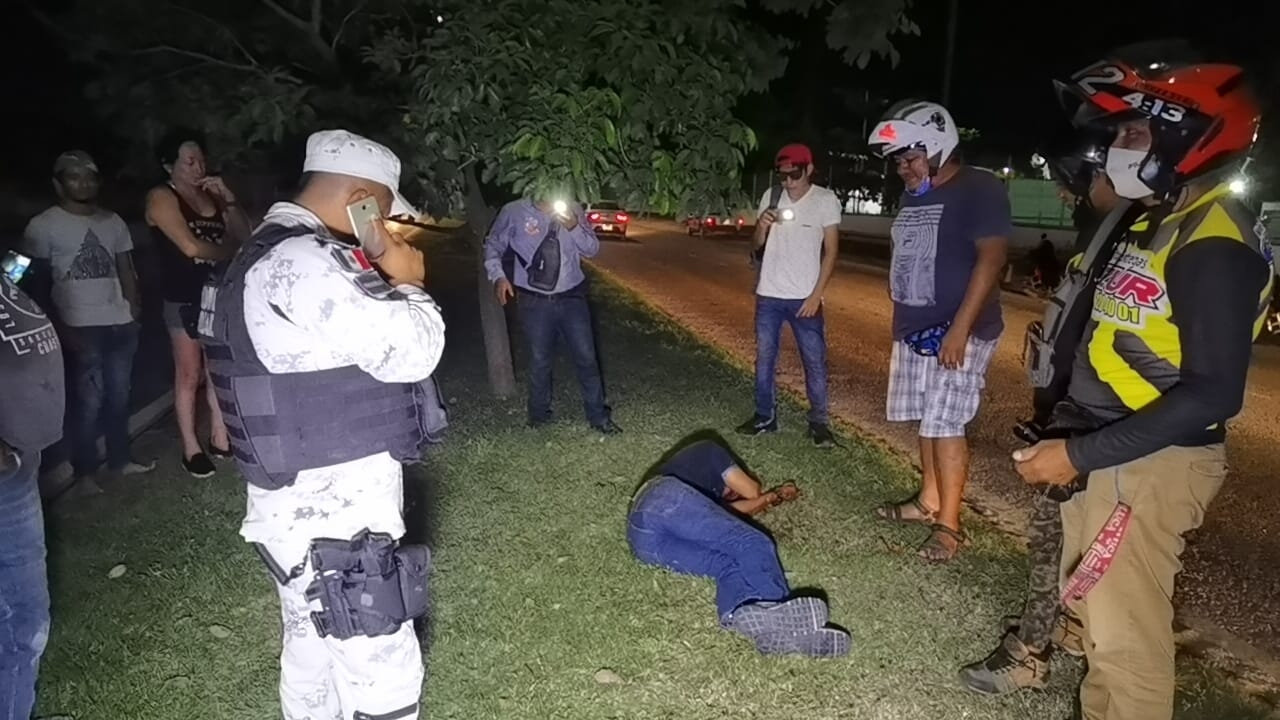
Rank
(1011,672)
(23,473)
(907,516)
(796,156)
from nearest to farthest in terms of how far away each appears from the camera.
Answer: (23,473) → (1011,672) → (907,516) → (796,156)

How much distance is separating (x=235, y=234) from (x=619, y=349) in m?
4.78

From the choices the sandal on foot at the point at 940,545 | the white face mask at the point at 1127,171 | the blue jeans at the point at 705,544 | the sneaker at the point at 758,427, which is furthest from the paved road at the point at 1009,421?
the white face mask at the point at 1127,171

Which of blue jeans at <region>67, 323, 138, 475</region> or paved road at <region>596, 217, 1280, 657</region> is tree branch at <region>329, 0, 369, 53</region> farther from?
paved road at <region>596, 217, 1280, 657</region>

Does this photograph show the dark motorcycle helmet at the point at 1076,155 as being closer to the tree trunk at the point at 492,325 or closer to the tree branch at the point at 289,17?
the tree trunk at the point at 492,325

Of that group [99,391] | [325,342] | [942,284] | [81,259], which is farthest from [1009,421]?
[81,259]

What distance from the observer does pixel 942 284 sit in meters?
4.04

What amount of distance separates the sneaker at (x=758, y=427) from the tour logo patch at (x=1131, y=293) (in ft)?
11.9

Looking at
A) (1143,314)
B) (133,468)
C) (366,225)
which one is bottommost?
(133,468)

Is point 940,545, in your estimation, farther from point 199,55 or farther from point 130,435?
point 199,55

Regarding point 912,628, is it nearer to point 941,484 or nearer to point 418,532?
point 941,484

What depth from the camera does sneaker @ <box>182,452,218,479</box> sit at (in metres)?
5.13

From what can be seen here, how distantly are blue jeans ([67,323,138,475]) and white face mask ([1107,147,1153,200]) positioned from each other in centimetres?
488

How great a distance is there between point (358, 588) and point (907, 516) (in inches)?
123

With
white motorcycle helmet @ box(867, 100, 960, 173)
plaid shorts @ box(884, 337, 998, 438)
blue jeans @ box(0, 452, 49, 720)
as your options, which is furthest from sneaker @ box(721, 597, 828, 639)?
blue jeans @ box(0, 452, 49, 720)
